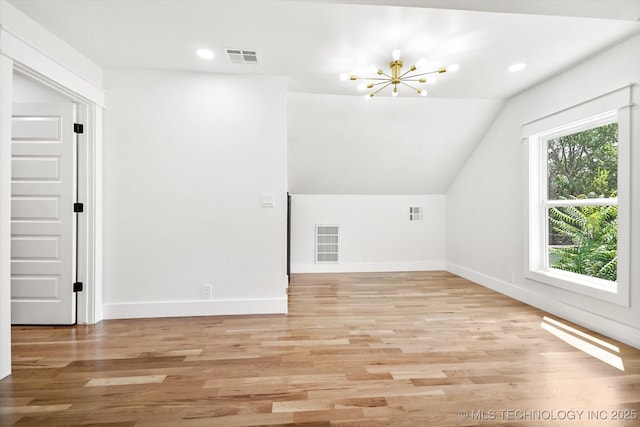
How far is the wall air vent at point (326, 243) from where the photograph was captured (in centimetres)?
550

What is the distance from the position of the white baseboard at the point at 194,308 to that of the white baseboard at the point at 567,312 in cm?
281

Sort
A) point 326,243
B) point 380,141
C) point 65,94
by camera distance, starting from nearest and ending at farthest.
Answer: point 65,94
point 380,141
point 326,243

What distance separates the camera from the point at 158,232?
3182mm

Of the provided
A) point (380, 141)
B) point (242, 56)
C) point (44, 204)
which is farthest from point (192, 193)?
point (380, 141)

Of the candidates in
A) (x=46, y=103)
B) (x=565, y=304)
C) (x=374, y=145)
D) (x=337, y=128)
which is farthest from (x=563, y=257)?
(x=46, y=103)

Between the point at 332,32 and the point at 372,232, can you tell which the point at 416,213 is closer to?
the point at 372,232

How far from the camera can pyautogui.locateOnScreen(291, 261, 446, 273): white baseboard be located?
548 cm

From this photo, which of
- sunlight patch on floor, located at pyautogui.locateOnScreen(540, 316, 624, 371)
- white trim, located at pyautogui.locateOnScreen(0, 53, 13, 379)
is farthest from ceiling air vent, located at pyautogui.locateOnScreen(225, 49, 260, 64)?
sunlight patch on floor, located at pyautogui.locateOnScreen(540, 316, 624, 371)

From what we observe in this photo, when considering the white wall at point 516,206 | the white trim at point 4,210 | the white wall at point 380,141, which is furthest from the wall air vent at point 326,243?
the white trim at point 4,210

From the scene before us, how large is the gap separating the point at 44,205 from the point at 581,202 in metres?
5.24

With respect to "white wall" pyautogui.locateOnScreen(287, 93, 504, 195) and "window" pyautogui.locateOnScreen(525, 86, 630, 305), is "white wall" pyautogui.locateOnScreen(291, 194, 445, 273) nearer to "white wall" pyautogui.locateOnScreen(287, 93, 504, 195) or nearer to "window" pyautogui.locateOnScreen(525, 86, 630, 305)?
"white wall" pyautogui.locateOnScreen(287, 93, 504, 195)

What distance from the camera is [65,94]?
2721 millimetres

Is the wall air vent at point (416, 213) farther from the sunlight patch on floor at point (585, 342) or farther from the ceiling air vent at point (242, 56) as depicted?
the ceiling air vent at point (242, 56)

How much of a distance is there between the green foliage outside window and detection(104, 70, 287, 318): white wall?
3.03 metres
